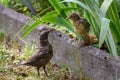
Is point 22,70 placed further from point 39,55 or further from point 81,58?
point 81,58

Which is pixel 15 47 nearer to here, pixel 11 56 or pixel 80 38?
pixel 11 56

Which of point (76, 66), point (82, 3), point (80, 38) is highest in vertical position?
point (82, 3)

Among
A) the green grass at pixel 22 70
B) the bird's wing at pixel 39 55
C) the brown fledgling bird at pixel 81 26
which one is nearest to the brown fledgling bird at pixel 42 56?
the bird's wing at pixel 39 55

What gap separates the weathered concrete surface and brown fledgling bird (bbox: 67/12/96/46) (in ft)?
0.42

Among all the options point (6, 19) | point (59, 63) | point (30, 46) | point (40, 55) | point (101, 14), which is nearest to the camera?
point (101, 14)

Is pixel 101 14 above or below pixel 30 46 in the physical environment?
above

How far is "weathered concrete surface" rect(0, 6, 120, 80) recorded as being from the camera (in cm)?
435

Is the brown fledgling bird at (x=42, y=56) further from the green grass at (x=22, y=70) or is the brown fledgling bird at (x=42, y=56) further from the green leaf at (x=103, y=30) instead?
the green leaf at (x=103, y=30)

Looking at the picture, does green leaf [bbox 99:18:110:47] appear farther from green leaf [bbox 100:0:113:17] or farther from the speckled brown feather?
the speckled brown feather

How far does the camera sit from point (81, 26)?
462cm

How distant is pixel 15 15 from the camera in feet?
20.1

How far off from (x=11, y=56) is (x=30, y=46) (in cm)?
33

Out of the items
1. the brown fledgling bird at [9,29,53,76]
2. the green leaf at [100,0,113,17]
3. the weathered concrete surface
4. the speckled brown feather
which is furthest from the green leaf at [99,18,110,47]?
the brown fledgling bird at [9,29,53,76]

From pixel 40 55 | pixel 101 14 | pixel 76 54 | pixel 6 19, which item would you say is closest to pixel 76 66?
pixel 76 54
